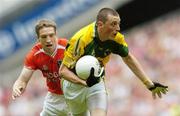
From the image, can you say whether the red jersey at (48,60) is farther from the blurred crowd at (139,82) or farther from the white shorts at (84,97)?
the blurred crowd at (139,82)

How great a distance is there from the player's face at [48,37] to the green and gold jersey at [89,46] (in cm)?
50

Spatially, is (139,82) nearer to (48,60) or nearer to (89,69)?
(48,60)

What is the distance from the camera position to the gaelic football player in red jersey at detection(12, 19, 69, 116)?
9.16 m

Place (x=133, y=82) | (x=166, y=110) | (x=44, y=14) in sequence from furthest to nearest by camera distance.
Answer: (x=44, y=14), (x=133, y=82), (x=166, y=110)

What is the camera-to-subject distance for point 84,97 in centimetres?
894

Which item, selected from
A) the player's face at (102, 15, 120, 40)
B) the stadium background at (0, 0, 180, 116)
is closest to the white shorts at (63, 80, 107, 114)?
the player's face at (102, 15, 120, 40)

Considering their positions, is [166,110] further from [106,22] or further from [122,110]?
[106,22]

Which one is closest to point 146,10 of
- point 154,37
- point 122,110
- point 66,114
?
point 154,37

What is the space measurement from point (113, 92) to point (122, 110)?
0.87 metres

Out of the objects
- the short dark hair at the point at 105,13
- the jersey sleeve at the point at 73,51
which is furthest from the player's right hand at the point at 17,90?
the short dark hair at the point at 105,13

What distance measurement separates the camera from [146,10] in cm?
1962

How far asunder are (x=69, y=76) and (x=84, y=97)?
44 cm

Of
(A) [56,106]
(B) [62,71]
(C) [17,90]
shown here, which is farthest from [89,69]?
(A) [56,106]

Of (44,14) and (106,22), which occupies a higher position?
(44,14)
